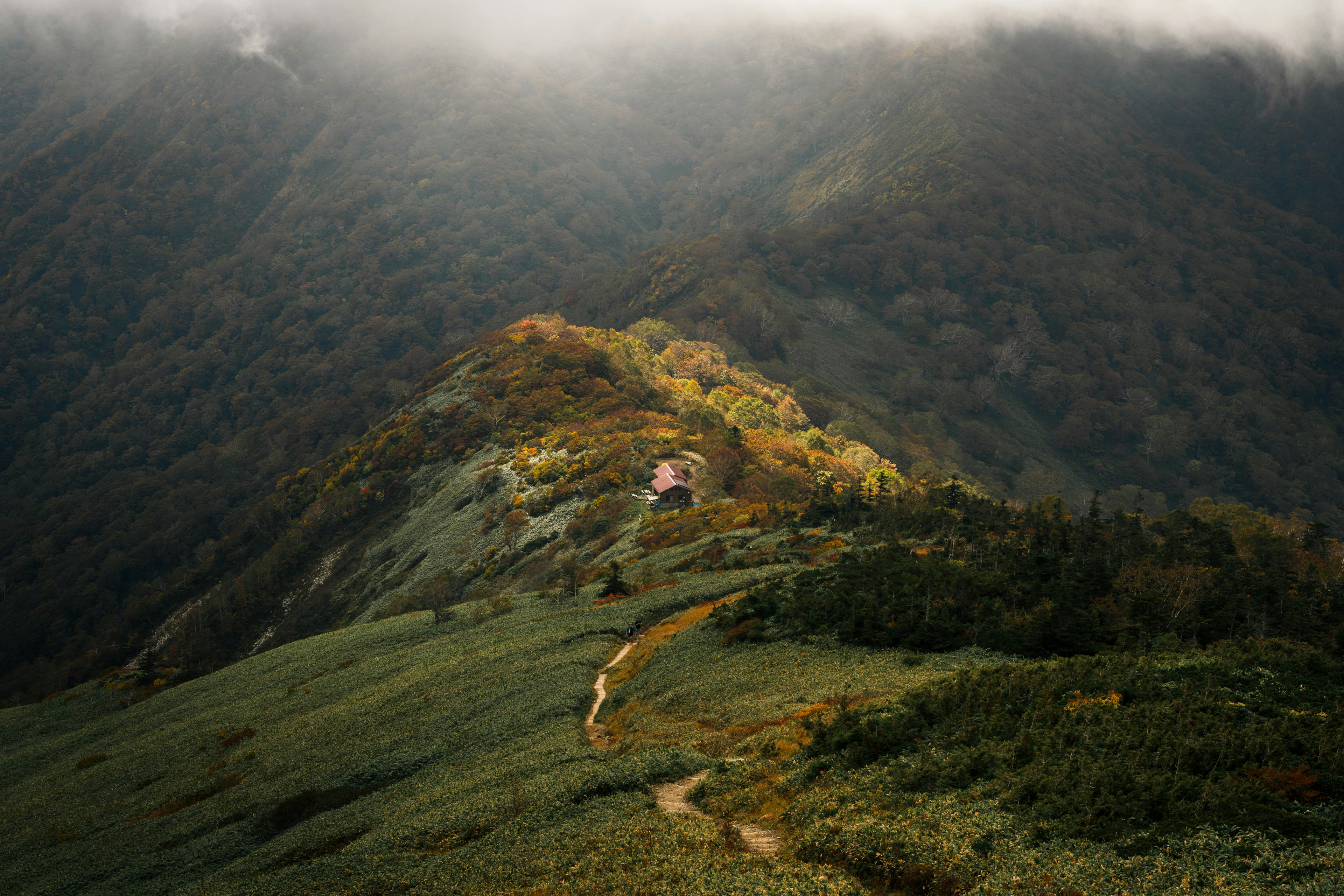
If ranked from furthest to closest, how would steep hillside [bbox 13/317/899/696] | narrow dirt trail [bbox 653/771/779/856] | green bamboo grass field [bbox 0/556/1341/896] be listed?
steep hillside [bbox 13/317/899/696]
narrow dirt trail [bbox 653/771/779/856]
green bamboo grass field [bbox 0/556/1341/896]

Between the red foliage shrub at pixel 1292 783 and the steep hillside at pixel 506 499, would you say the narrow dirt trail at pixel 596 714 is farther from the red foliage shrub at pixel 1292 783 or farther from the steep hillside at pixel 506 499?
the red foliage shrub at pixel 1292 783

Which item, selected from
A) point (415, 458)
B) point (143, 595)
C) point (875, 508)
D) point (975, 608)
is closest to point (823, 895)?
point (975, 608)

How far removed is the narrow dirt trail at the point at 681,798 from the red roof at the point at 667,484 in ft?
143

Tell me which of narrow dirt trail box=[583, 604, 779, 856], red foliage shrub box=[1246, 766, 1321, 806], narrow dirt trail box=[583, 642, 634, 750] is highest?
red foliage shrub box=[1246, 766, 1321, 806]

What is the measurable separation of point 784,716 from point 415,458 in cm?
9966

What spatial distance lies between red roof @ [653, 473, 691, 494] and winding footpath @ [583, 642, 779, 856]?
4640cm

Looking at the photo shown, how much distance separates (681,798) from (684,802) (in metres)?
0.32

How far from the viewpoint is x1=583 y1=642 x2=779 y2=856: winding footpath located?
22.9 metres

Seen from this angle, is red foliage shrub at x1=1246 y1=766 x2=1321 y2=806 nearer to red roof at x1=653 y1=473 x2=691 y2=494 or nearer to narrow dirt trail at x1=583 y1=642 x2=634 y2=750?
narrow dirt trail at x1=583 y1=642 x2=634 y2=750

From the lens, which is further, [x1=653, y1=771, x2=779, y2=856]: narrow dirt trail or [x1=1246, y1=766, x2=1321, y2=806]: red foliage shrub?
[x1=653, y1=771, x2=779, y2=856]: narrow dirt trail

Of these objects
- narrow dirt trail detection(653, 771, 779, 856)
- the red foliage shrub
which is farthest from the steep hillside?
the red foliage shrub

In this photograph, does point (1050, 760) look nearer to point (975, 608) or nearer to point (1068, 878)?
point (1068, 878)

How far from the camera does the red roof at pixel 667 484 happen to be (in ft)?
290

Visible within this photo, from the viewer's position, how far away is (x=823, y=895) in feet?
61.1
